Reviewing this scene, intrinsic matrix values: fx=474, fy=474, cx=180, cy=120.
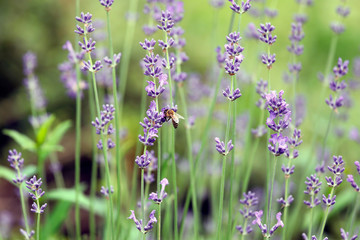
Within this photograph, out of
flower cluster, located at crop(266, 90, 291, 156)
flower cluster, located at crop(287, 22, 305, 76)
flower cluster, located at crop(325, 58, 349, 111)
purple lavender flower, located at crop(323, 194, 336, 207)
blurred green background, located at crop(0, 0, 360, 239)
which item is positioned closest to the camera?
flower cluster, located at crop(266, 90, 291, 156)

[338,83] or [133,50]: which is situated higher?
[133,50]

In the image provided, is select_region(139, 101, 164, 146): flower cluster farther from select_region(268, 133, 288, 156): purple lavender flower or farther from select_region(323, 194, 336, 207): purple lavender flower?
select_region(323, 194, 336, 207): purple lavender flower

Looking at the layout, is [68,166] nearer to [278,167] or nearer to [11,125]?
[11,125]

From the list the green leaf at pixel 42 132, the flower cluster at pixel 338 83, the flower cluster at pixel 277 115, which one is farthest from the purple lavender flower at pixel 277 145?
the green leaf at pixel 42 132

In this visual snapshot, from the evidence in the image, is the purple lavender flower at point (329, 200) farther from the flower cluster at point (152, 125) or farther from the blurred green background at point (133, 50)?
the blurred green background at point (133, 50)

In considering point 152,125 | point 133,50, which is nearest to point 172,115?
point 152,125

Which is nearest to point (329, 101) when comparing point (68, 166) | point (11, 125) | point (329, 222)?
point (329, 222)

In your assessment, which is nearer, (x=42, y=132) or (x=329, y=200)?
(x=329, y=200)

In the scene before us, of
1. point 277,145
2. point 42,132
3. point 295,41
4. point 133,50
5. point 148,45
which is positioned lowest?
point 277,145

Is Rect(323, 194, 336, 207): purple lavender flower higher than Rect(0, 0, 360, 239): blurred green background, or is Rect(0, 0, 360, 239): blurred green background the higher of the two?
Rect(0, 0, 360, 239): blurred green background

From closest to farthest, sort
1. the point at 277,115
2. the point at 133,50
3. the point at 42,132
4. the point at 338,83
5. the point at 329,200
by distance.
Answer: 1. the point at 277,115
2. the point at 329,200
3. the point at 338,83
4. the point at 42,132
5. the point at 133,50

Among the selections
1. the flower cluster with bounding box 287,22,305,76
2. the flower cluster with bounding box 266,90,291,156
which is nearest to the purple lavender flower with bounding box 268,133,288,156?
the flower cluster with bounding box 266,90,291,156

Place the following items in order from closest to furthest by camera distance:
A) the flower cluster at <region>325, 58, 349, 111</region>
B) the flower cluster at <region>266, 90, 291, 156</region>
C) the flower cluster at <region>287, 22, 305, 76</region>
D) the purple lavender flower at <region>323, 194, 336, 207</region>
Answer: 1. the flower cluster at <region>266, 90, 291, 156</region>
2. the purple lavender flower at <region>323, 194, 336, 207</region>
3. the flower cluster at <region>325, 58, 349, 111</region>
4. the flower cluster at <region>287, 22, 305, 76</region>

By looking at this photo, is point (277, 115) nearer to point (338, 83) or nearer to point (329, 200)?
point (329, 200)
